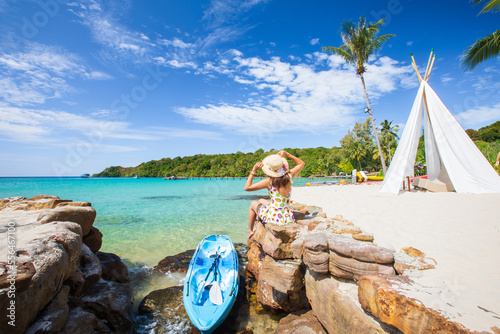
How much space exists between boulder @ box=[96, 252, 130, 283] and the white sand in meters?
5.34

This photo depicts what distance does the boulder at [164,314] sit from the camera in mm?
3578

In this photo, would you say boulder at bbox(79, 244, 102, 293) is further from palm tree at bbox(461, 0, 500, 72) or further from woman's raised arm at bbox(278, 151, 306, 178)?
palm tree at bbox(461, 0, 500, 72)

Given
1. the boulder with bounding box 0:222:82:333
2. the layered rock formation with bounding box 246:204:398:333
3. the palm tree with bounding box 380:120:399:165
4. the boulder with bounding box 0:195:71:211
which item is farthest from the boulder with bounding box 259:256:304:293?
the palm tree with bounding box 380:120:399:165

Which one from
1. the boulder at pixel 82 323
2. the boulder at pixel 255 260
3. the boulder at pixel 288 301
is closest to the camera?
the boulder at pixel 82 323

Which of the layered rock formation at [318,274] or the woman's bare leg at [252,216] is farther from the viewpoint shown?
the woman's bare leg at [252,216]

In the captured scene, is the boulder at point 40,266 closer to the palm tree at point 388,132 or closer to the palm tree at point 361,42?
the palm tree at point 361,42

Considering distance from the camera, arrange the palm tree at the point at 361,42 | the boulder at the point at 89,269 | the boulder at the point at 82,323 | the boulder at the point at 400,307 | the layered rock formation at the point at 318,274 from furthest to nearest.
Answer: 1. the palm tree at the point at 361,42
2. the boulder at the point at 89,269
3. the boulder at the point at 82,323
4. the layered rock formation at the point at 318,274
5. the boulder at the point at 400,307

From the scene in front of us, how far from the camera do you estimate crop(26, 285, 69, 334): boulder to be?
8.37 feet

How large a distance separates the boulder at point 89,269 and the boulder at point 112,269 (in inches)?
25.9

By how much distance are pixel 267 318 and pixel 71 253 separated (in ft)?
10.9

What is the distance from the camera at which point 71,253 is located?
3.32 metres

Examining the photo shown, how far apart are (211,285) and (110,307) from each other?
166 centimetres

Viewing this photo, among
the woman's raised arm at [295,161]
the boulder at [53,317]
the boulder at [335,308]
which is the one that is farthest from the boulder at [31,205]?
the boulder at [335,308]

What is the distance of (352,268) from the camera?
8.73 ft
